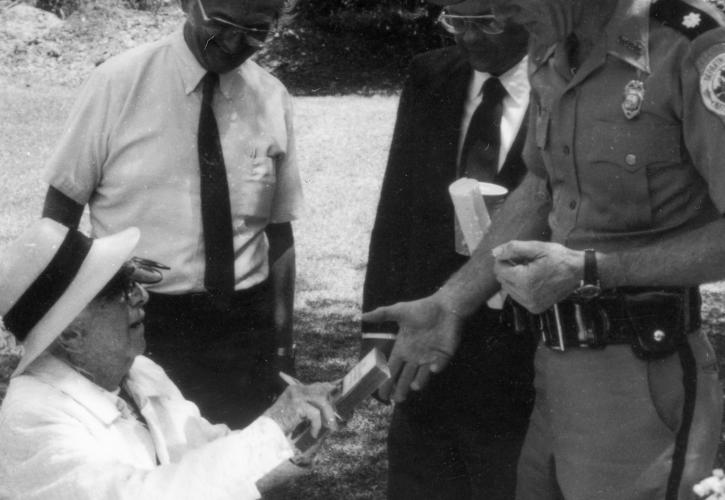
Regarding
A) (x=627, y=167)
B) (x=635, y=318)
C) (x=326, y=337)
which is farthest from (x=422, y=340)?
(x=326, y=337)

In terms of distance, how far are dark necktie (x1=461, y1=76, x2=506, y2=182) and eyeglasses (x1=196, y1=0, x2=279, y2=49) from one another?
839 millimetres

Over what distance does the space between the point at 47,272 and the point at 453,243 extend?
139 centimetres

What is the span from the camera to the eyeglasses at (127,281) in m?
3.14

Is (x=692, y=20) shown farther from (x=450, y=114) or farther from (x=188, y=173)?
(x=188, y=173)

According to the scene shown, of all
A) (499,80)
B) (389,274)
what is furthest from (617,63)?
(389,274)

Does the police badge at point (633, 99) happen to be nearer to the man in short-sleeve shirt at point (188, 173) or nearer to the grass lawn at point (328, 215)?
the man in short-sleeve shirt at point (188, 173)

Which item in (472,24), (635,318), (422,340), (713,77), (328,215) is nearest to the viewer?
(713,77)

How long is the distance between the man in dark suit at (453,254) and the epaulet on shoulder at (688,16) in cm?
85

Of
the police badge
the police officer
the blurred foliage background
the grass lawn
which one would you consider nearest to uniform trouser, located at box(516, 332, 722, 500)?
the police officer

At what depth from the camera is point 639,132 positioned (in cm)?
277

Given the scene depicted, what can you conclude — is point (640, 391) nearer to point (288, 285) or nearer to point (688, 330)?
point (688, 330)

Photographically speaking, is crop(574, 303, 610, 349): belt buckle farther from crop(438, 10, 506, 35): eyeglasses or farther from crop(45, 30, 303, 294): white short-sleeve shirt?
crop(45, 30, 303, 294): white short-sleeve shirt

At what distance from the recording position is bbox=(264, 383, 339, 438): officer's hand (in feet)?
9.52

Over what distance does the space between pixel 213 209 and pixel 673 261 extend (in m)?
1.89
